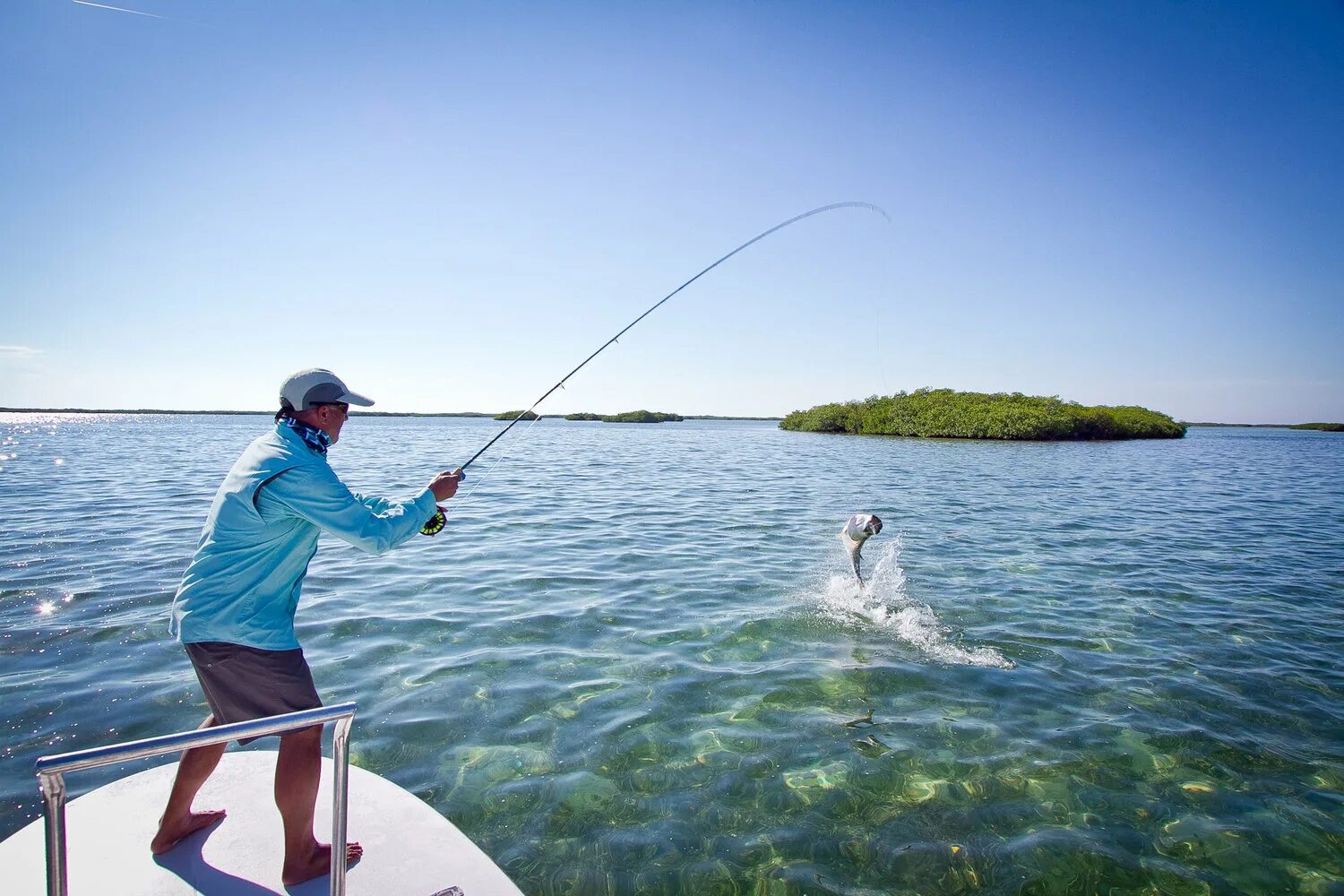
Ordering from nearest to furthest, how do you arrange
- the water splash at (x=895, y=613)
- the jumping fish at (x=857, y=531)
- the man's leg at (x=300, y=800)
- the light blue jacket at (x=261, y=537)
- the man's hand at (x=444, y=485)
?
the light blue jacket at (x=261, y=537) → the man's leg at (x=300, y=800) → the man's hand at (x=444, y=485) → the water splash at (x=895, y=613) → the jumping fish at (x=857, y=531)

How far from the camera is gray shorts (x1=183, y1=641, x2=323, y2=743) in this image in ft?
9.45

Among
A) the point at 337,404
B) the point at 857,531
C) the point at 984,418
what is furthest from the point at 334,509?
the point at 984,418

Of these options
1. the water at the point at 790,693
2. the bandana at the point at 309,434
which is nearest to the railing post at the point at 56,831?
the bandana at the point at 309,434

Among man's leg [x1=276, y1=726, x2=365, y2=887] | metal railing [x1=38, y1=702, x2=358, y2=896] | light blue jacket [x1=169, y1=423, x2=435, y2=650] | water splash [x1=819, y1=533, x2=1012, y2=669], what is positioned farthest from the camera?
water splash [x1=819, y1=533, x2=1012, y2=669]

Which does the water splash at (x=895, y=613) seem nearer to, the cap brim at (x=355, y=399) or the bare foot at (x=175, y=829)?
the cap brim at (x=355, y=399)

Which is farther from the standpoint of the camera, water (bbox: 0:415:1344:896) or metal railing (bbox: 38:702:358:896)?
water (bbox: 0:415:1344:896)

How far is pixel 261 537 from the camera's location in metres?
2.93

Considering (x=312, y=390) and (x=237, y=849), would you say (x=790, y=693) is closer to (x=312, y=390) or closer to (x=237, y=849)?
(x=237, y=849)

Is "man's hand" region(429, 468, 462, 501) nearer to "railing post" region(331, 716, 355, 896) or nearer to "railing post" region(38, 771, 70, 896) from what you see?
"railing post" region(331, 716, 355, 896)

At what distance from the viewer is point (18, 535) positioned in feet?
37.4

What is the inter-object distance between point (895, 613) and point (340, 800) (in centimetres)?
707

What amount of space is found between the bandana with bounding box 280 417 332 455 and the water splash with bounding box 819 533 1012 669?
5.99m

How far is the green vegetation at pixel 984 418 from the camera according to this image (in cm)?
5088

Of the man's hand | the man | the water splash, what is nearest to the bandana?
the man
